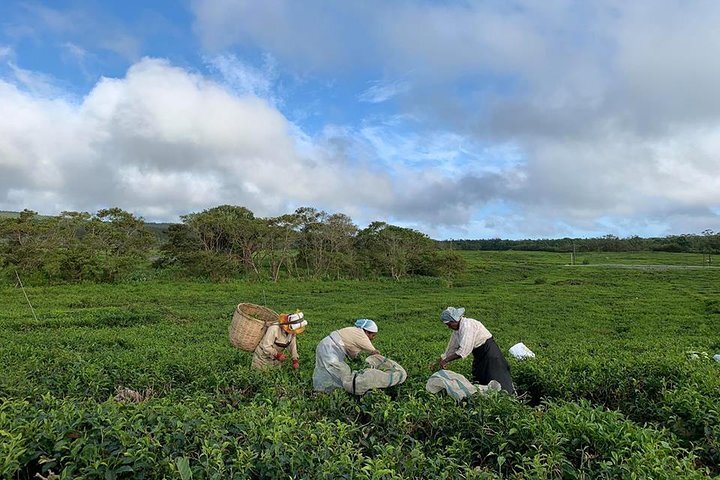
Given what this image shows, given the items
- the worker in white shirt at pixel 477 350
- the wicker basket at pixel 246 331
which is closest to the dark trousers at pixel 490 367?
the worker in white shirt at pixel 477 350

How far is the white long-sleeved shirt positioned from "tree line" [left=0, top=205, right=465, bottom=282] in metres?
27.9

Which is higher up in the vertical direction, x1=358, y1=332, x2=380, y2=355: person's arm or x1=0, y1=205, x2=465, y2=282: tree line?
x1=0, y1=205, x2=465, y2=282: tree line

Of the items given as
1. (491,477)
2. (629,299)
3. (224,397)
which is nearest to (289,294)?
(629,299)

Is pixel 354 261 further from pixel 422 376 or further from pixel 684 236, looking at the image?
pixel 684 236

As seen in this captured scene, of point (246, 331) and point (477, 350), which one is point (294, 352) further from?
point (477, 350)

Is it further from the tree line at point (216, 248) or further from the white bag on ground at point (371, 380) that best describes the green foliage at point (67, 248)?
the white bag on ground at point (371, 380)

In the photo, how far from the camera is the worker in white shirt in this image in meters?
6.20

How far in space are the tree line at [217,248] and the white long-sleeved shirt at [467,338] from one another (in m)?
27.9

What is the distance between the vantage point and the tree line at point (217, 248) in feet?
94.8

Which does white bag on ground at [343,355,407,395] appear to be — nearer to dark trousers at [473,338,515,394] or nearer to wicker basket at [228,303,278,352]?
dark trousers at [473,338,515,394]

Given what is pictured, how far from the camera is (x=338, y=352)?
20.9ft

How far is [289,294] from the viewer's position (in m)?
28.8

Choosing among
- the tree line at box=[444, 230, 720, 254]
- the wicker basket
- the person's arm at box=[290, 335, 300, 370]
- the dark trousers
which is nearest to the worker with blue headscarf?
the person's arm at box=[290, 335, 300, 370]

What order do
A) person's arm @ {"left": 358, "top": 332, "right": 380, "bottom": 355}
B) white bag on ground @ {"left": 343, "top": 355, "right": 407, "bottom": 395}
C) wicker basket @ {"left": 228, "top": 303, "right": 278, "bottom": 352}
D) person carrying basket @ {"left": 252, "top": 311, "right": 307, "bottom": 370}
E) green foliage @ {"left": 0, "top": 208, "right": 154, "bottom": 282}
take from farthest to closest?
1. green foliage @ {"left": 0, "top": 208, "right": 154, "bottom": 282}
2. wicker basket @ {"left": 228, "top": 303, "right": 278, "bottom": 352}
3. person carrying basket @ {"left": 252, "top": 311, "right": 307, "bottom": 370}
4. person's arm @ {"left": 358, "top": 332, "right": 380, "bottom": 355}
5. white bag on ground @ {"left": 343, "top": 355, "right": 407, "bottom": 395}
